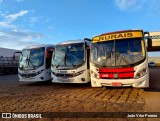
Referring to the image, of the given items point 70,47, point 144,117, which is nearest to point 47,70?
point 70,47

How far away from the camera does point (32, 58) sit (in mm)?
12875

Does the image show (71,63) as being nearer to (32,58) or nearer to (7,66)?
(32,58)

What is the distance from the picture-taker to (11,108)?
6.22 meters

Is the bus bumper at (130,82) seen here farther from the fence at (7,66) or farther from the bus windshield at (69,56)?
the fence at (7,66)

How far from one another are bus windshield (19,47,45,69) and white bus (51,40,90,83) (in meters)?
1.46

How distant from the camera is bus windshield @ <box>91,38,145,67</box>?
8.55m

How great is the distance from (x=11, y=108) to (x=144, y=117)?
3992 mm

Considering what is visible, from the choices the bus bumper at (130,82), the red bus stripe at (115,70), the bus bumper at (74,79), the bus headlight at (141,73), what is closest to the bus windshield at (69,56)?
the bus bumper at (74,79)

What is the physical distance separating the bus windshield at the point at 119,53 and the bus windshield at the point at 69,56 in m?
1.29

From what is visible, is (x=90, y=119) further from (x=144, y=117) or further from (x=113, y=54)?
(x=113, y=54)

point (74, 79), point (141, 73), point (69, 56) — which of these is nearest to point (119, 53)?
point (141, 73)

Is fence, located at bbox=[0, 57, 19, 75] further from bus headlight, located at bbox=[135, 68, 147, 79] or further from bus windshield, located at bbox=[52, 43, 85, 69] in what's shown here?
bus headlight, located at bbox=[135, 68, 147, 79]

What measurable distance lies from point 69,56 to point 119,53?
10.5 ft

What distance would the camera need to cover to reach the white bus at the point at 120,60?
8.23m
